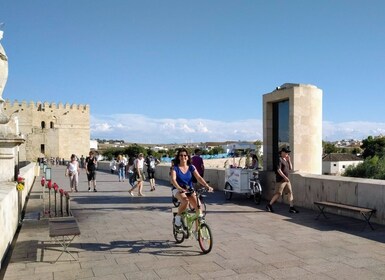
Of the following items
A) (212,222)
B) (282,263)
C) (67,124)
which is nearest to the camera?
(282,263)

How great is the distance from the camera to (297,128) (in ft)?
37.4

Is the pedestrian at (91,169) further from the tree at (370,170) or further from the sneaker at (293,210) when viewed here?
the tree at (370,170)

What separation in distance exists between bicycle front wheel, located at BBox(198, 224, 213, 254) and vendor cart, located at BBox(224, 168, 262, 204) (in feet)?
18.1

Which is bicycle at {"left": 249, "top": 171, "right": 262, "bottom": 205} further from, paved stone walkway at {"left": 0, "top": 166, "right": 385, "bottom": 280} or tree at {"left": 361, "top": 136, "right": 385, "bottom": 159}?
tree at {"left": 361, "top": 136, "right": 385, "bottom": 159}

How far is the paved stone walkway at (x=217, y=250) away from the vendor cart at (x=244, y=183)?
59.5 inches

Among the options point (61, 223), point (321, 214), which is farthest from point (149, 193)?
point (61, 223)

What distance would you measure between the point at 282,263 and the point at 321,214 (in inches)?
174

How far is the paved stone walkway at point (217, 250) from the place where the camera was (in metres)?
5.27

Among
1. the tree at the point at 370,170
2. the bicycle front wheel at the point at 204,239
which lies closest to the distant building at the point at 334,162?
the tree at the point at 370,170

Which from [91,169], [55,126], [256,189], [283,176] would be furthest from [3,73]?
[55,126]

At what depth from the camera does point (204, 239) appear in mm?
6215

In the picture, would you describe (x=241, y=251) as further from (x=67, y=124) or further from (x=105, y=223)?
(x=67, y=124)

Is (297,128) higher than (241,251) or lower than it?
higher

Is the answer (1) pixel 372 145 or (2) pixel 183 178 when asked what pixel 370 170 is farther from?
(1) pixel 372 145
